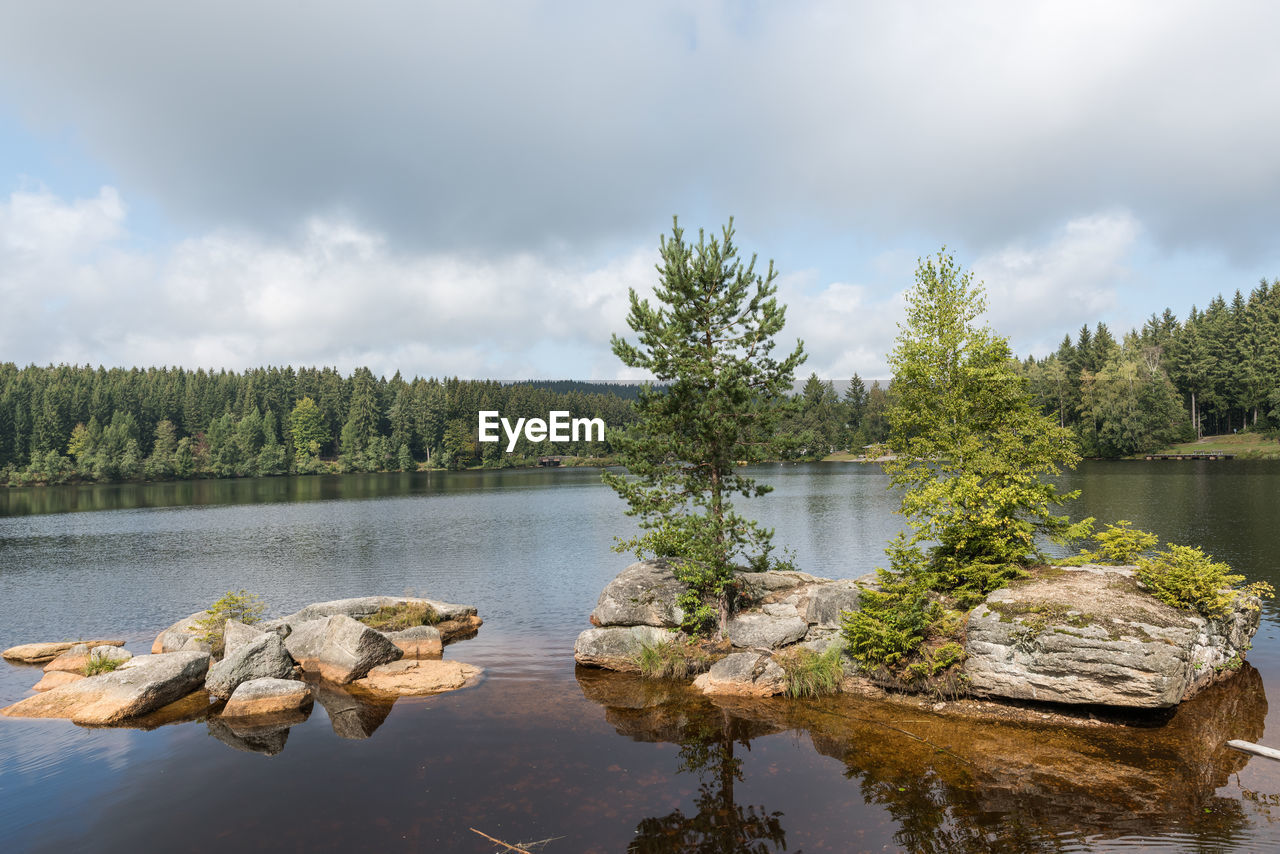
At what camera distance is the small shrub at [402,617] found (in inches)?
961

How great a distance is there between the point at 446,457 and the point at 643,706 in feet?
419

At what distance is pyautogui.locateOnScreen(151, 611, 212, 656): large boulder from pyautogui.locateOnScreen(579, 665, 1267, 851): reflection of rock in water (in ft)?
46.2

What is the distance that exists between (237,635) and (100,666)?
3.41 m

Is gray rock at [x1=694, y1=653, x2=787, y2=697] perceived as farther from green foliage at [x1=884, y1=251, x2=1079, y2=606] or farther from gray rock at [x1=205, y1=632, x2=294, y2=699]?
gray rock at [x1=205, y1=632, x2=294, y2=699]

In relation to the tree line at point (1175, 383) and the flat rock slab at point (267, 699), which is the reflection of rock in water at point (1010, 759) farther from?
the tree line at point (1175, 383)

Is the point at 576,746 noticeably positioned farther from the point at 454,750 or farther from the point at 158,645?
the point at 158,645

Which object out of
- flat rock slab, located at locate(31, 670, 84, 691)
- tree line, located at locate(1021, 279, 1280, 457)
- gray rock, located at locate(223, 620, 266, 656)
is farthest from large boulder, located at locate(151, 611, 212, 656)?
tree line, located at locate(1021, 279, 1280, 457)

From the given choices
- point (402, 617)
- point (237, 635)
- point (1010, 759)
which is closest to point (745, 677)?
point (1010, 759)

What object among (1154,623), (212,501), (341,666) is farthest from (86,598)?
(212,501)

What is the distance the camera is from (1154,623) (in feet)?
49.4

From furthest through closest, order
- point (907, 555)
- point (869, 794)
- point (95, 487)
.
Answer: point (95, 487), point (907, 555), point (869, 794)

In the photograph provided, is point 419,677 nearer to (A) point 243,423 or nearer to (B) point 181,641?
(B) point 181,641

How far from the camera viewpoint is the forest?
4060 inches

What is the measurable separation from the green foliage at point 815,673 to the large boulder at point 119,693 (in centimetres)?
1637
